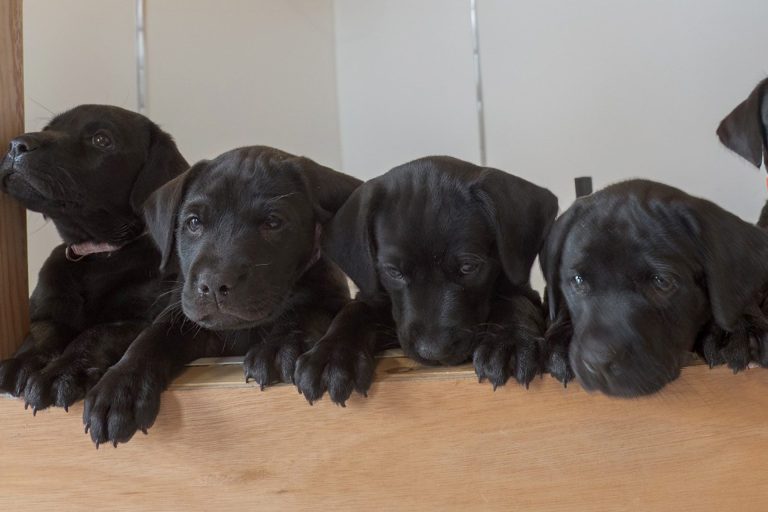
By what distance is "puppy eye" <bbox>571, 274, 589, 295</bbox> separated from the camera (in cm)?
173

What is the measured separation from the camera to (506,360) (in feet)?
5.47

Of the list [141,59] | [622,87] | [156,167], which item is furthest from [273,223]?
[622,87]

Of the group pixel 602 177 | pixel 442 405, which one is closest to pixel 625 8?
pixel 602 177

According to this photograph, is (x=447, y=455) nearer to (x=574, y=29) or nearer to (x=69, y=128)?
(x=69, y=128)

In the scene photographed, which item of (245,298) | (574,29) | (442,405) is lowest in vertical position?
(442,405)

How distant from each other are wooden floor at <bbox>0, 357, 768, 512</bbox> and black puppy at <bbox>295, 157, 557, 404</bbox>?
10 cm

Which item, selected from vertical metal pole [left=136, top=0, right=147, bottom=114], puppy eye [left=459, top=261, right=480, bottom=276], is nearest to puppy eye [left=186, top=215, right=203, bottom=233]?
puppy eye [left=459, top=261, right=480, bottom=276]

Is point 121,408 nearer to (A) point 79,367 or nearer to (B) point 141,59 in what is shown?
(A) point 79,367

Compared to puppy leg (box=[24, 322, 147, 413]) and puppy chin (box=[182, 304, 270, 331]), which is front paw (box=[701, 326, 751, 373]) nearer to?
puppy chin (box=[182, 304, 270, 331])

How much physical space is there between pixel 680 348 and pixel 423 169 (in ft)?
2.93

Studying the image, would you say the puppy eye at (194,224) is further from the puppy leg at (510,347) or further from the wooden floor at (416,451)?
the puppy leg at (510,347)

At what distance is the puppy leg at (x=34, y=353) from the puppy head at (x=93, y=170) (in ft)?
1.17

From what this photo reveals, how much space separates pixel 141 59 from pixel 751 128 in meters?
3.04

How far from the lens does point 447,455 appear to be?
1.64 m
